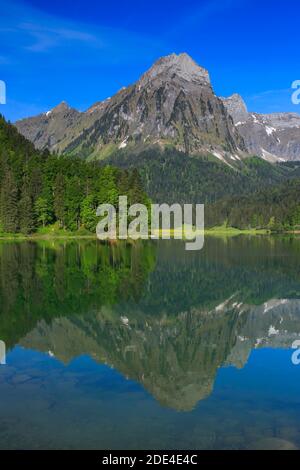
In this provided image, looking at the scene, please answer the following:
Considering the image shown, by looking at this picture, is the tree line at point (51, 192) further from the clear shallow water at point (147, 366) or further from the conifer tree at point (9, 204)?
the clear shallow water at point (147, 366)

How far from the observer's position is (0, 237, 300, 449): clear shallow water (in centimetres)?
1377

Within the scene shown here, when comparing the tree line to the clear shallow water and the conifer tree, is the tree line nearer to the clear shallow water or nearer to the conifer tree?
the conifer tree

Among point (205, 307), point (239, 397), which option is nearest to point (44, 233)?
point (205, 307)

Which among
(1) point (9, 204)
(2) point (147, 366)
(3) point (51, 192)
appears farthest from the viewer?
(3) point (51, 192)

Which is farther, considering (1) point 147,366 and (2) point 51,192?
(2) point 51,192

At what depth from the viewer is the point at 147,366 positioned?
20391 mm

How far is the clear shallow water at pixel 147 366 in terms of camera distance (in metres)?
13.8

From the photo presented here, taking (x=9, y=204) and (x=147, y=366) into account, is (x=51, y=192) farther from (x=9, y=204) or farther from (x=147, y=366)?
(x=147, y=366)

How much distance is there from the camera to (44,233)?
130 meters

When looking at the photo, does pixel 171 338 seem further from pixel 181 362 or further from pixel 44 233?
pixel 44 233

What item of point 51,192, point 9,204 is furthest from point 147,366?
point 51,192

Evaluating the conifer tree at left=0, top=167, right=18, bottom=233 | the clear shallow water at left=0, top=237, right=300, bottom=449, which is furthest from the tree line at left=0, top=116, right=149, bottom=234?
the clear shallow water at left=0, top=237, right=300, bottom=449

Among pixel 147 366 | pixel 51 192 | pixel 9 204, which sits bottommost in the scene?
pixel 147 366
